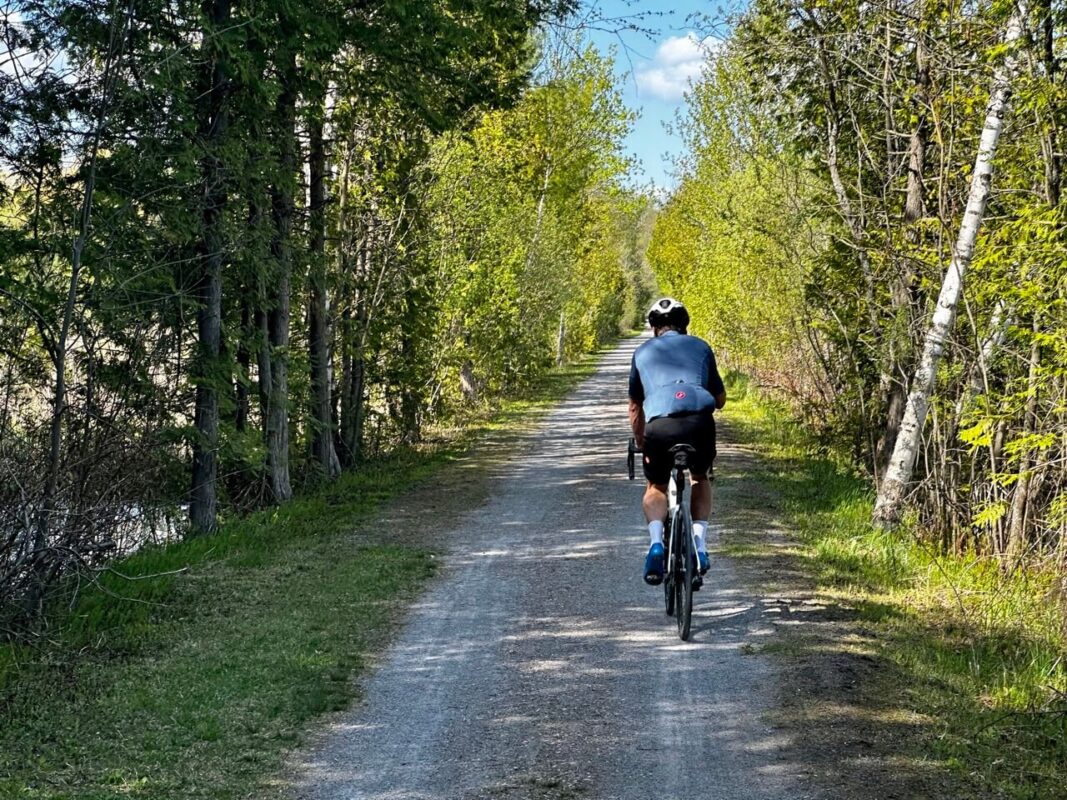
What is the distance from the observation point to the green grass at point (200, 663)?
503 centimetres

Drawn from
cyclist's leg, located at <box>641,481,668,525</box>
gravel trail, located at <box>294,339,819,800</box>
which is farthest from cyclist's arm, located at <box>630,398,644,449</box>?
gravel trail, located at <box>294,339,819,800</box>

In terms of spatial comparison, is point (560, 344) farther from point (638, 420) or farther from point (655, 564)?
point (655, 564)

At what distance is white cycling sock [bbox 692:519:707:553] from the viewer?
7.02 m

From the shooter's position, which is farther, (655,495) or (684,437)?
(655,495)

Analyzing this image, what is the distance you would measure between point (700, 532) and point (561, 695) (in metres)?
1.67

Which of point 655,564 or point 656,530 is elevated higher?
point 656,530

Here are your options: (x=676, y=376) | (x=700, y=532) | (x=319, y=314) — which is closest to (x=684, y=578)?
(x=700, y=532)

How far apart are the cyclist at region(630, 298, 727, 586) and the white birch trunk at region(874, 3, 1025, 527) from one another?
365 cm

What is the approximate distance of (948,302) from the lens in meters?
9.78

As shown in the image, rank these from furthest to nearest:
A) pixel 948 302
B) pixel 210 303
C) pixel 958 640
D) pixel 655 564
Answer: pixel 210 303 < pixel 948 302 < pixel 958 640 < pixel 655 564

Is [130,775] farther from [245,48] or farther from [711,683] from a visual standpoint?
[245,48]

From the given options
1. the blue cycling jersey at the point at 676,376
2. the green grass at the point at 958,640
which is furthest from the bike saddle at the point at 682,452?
the green grass at the point at 958,640

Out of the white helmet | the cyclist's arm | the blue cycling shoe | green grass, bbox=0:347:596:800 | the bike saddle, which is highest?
the white helmet

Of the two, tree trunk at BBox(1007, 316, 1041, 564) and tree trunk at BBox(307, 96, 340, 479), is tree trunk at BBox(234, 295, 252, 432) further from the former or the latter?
tree trunk at BBox(1007, 316, 1041, 564)
